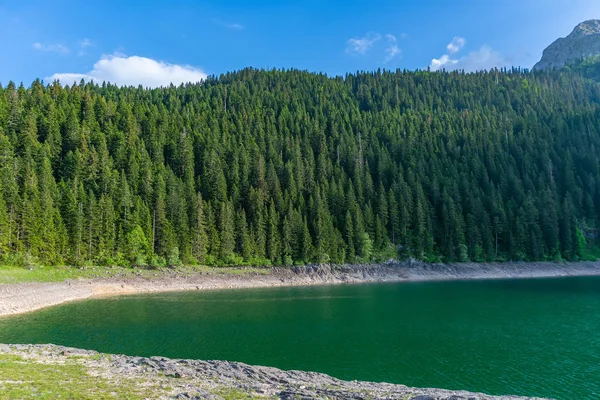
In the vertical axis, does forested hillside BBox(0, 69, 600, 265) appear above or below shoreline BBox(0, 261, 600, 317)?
above

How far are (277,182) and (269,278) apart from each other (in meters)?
34.4

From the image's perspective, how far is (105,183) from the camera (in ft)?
281

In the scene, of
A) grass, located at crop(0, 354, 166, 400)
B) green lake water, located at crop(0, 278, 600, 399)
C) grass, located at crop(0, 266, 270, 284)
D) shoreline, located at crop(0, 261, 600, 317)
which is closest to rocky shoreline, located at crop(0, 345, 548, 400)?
grass, located at crop(0, 354, 166, 400)

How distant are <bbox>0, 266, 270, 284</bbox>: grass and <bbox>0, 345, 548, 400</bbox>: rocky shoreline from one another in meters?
34.5

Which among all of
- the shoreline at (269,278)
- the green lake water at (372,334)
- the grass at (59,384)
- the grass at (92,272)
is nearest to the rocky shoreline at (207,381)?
the grass at (59,384)

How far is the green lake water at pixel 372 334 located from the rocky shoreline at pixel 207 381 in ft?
12.9

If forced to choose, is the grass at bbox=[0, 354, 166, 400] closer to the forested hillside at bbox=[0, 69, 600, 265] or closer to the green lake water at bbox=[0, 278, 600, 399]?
the green lake water at bbox=[0, 278, 600, 399]

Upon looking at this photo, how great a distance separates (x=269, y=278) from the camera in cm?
7812

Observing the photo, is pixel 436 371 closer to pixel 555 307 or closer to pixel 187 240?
pixel 555 307

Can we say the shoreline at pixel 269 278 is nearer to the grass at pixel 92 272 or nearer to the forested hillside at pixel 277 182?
the grass at pixel 92 272

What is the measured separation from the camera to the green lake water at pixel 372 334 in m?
25.0

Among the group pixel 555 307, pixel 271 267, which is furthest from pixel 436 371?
pixel 271 267

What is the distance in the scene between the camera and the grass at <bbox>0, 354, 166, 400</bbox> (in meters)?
15.2

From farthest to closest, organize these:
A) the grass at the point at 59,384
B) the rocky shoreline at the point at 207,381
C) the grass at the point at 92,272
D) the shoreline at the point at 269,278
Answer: the grass at the point at 92,272, the shoreline at the point at 269,278, the rocky shoreline at the point at 207,381, the grass at the point at 59,384
